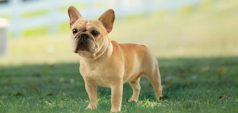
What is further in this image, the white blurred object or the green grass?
the white blurred object

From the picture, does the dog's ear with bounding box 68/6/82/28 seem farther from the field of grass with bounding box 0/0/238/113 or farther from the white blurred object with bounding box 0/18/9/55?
the white blurred object with bounding box 0/18/9/55

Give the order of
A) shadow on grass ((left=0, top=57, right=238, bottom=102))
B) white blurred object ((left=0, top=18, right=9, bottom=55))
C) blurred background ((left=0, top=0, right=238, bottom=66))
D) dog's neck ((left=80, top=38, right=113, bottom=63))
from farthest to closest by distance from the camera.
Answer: blurred background ((left=0, top=0, right=238, bottom=66)) → white blurred object ((left=0, top=18, right=9, bottom=55)) → shadow on grass ((left=0, top=57, right=238, bottom=102)) → dog's neck ((left=80, top=38, right=113, bottom=63))

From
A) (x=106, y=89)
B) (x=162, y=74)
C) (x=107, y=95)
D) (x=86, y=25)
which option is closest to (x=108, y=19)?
(x=86, y=25)

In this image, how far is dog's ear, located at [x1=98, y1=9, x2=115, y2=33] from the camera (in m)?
3.05

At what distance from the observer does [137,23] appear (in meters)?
17.6

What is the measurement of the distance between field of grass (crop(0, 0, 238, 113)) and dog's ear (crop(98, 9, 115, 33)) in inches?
31.9

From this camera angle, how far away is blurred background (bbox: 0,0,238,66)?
515 inches

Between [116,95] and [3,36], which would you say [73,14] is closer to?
[116,95]

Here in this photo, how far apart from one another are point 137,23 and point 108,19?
1461 centimetres

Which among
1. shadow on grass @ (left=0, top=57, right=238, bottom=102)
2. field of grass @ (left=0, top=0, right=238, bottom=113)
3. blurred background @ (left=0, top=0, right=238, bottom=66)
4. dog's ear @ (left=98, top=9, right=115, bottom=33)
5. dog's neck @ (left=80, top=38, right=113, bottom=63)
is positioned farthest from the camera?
blurred background @ (left=0, top=0, right=238, bottom=66)

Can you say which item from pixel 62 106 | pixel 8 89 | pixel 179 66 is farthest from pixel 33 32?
pixel 62 106

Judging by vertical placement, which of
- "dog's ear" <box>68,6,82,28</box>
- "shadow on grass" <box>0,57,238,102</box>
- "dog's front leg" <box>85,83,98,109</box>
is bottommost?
"shadow on grass" <box>0,57,238,102</box>

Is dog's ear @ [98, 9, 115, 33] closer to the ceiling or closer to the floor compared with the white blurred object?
closer to the ceiling

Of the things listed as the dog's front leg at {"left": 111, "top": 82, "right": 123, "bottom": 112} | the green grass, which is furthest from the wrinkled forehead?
the green grass
